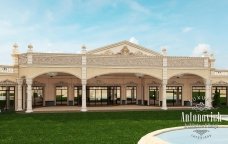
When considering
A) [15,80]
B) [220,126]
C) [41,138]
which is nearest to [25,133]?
[41,138]

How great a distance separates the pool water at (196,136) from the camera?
15.0 m

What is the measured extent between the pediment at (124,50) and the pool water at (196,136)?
13.3 meters

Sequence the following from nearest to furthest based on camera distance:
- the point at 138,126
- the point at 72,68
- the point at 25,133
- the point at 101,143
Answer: the point at 101,143, the point at 25,133, the point at 138,126, the point at 72,68

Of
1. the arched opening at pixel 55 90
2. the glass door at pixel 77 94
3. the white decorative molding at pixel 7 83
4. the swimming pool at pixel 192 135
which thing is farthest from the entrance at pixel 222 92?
the white decorative molding at pixel 7 83

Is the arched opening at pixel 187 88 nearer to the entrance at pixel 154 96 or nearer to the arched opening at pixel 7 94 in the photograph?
the entrance at pixel 154 96

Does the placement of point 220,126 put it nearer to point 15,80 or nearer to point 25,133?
point 25,133

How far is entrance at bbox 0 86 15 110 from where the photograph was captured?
28969 millimetres

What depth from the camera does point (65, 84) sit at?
108 ft

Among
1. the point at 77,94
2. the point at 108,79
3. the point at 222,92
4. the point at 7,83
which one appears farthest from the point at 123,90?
the point at 7,83

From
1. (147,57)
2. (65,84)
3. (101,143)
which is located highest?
(147,57)

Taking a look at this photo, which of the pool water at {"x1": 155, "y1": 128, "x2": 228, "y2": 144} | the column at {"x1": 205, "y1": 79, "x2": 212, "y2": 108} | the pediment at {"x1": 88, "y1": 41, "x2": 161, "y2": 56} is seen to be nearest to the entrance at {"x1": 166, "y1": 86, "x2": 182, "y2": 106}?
the column at {"x1": 205, "y1": 79, "x2": 212, "y2": 108}

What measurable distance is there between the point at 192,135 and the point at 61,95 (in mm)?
19047

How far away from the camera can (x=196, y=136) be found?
16.1 metres

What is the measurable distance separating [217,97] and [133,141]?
69.5 ft
